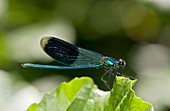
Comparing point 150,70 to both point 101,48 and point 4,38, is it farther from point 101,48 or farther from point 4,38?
point 4,38

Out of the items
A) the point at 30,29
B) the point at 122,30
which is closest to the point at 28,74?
the point at 30,29

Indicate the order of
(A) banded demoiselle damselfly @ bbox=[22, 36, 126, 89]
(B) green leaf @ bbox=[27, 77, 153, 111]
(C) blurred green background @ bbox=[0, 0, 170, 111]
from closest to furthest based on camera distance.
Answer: (B) green leaf @ bbox=[27, 77, 153, 111], (A) banded demoiselle damselfly @ bbox=[22, 36, 126, 89], (C) blurred green background @ bbox=[0, 0, 170, 111]

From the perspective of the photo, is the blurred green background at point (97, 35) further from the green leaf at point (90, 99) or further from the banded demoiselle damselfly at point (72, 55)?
the green leaf at point (90, 99)

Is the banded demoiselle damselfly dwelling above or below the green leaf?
below

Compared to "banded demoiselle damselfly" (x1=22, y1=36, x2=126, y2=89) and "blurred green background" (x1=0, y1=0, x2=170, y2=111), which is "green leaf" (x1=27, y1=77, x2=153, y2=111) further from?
"blurred green background" (x1=0, y1=0, x2=170, y2=111)

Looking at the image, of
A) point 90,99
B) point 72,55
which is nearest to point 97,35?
point 72,55

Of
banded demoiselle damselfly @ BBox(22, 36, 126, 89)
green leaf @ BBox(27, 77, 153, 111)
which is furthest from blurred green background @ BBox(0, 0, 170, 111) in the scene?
green leaf @ BBox(27, 77, 153, 111)

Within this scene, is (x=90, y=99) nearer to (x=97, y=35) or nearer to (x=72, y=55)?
(x=72, y=55)
